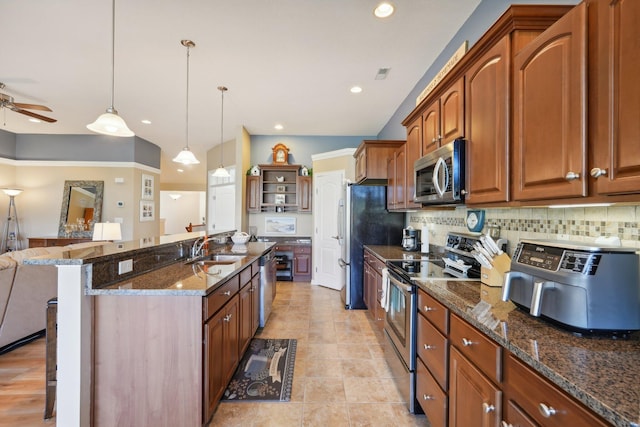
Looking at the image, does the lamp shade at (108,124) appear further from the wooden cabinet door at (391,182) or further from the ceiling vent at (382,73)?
the wooden cabinet door at (391,182)

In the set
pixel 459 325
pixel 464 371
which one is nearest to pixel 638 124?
pixel 459 325

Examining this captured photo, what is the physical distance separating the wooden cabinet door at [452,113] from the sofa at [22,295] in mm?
3386

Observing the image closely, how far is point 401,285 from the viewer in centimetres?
202

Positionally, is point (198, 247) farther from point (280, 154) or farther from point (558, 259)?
point (280, 154)

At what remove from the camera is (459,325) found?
132 cm

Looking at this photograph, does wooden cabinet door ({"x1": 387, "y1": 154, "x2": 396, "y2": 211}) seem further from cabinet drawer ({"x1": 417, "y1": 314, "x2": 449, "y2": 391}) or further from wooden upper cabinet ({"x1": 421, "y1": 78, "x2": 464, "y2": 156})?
cabinet drawer ({"x1": 417, "y1": 314, "x2": 449, "y2": 391})

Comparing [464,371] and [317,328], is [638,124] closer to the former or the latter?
[464,371]

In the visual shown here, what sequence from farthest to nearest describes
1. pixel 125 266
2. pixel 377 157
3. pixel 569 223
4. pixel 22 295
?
pixel 377 157 → pixel 22 295 → pixel 125 266 → pixel 569 223

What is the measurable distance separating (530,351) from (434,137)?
1.77 metres

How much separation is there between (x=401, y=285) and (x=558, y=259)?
106 cm

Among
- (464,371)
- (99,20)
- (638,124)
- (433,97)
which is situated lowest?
(464,371)

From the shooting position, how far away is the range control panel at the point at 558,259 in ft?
3.19

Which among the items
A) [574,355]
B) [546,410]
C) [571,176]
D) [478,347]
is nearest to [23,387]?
[478,347]

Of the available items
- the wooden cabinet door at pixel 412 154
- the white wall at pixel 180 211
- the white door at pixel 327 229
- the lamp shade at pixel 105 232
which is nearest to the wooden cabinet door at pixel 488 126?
the wooden cabinet door at pixel 412 154
